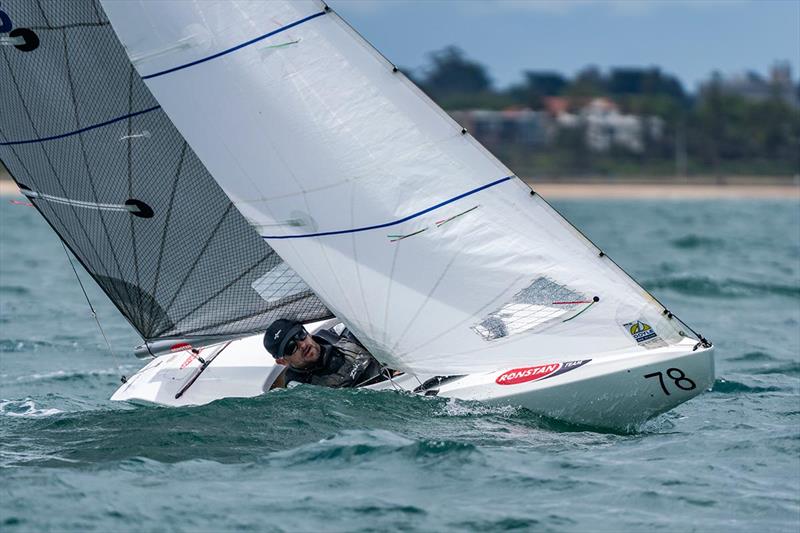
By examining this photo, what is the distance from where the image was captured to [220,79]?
22.5 ft

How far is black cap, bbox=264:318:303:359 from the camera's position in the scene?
24.6 ft

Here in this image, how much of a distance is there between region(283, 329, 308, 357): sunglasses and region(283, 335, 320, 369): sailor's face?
0.01m

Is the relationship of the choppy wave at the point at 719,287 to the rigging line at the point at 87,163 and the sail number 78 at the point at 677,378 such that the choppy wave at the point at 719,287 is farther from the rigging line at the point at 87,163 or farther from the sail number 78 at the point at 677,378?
the rigging line at the point at 87,163

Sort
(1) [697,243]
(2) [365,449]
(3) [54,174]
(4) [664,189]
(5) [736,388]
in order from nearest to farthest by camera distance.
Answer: (2) [365,449] < (3) [54,174] < (5) [736,388] < (1) [697,243] < (4) [664,189]

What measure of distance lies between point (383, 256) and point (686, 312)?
7.18m

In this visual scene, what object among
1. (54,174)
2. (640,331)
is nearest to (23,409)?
(54,174)

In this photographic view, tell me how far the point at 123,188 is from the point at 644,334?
3223mm

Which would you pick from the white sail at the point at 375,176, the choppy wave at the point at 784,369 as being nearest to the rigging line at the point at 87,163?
the white sail at the point at 375,176

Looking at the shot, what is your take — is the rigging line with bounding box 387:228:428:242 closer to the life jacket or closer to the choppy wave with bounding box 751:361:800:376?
the life jacket

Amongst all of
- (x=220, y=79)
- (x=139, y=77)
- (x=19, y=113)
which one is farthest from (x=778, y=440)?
(x=19, y=113)

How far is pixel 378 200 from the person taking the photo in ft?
22.5

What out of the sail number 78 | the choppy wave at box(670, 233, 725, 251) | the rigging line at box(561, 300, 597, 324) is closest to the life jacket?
the rigging line at box(561, 300, 597, 324)

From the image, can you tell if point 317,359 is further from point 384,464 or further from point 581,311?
point 581,311

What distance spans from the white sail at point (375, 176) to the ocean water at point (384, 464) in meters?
0.59
